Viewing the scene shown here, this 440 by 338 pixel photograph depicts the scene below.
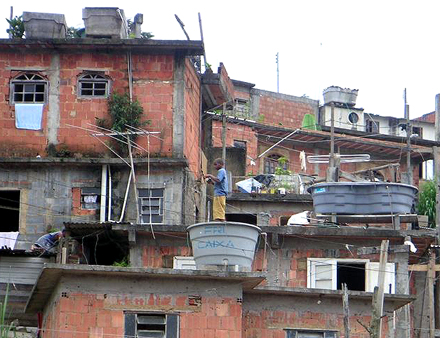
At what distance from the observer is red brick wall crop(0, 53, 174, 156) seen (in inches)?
1312

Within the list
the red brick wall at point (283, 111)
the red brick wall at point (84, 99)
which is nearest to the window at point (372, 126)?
the red brick wall at point (283, 111)

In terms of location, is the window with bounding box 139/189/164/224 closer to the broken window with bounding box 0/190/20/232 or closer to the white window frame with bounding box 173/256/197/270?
the broken window with bounding box 0/190/20/232

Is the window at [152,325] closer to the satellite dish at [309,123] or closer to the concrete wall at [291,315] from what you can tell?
the concrete wall at [291,315]

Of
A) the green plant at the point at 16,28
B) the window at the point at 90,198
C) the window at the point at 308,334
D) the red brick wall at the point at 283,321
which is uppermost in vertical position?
the green plant at the point at 16,28

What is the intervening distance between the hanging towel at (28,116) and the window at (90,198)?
225 centimetres

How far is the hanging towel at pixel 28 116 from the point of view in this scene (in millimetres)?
33469

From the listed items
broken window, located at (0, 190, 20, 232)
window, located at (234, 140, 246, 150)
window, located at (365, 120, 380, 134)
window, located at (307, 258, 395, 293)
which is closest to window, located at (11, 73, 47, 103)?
broken window, located at (0, 190, 20, 232)

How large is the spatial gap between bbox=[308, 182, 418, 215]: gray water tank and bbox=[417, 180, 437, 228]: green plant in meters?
17.2

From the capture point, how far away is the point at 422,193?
156 ft

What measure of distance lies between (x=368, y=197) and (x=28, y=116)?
10.1 m

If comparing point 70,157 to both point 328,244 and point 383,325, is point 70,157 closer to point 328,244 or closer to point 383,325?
point 328,244

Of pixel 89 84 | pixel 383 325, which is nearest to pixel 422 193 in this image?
pixel 89 84

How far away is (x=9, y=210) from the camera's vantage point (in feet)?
110

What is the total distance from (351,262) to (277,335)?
4.43m
